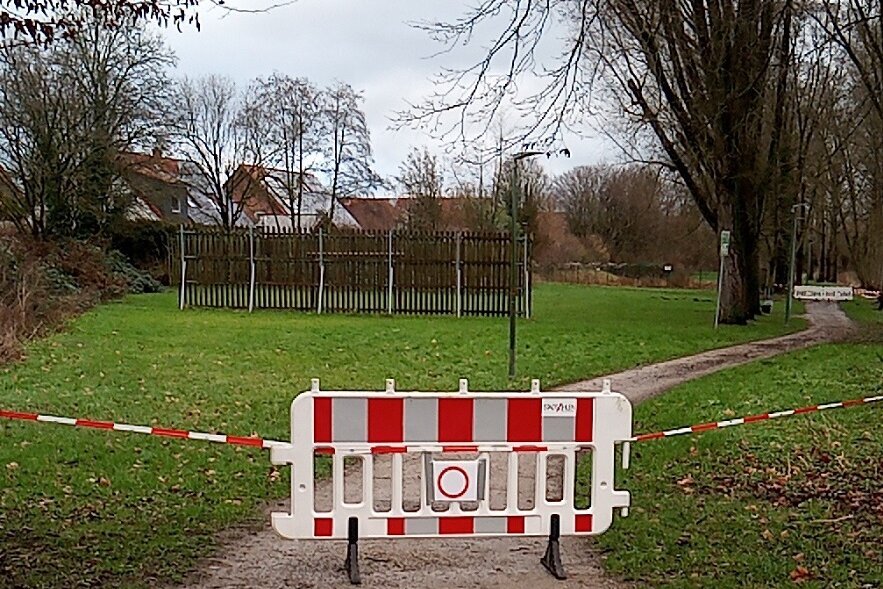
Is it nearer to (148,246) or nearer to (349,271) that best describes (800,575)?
(349,271)

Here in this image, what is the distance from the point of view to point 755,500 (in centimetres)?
750

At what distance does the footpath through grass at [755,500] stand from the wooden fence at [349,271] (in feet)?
52.6

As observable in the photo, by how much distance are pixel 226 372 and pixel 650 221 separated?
56758mm

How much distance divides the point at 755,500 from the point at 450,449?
3.09 meters

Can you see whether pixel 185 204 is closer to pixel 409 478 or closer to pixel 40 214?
pixel 40 214

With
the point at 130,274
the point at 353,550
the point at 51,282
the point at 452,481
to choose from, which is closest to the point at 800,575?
the point at 452,481

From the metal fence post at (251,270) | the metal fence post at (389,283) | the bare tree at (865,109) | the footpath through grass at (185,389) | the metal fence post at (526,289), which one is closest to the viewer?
the footpath through grass at (185,389)

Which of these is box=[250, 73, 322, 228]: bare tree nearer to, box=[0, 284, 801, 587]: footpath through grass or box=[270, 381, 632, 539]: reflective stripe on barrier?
box=[0, 284, 801, 587]: footpath through grass

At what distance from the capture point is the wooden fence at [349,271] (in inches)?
1130

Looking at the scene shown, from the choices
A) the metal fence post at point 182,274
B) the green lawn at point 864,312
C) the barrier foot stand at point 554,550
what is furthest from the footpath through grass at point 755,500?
the metal fence post at point 182,274

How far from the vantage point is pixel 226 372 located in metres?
14.7

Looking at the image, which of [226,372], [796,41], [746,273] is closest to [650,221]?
[746,273]

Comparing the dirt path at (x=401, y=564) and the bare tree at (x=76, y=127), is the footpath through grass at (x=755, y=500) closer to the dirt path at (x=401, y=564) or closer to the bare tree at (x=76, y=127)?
the dirt path at (x=401, y=564)

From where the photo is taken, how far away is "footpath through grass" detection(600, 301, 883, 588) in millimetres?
5855
